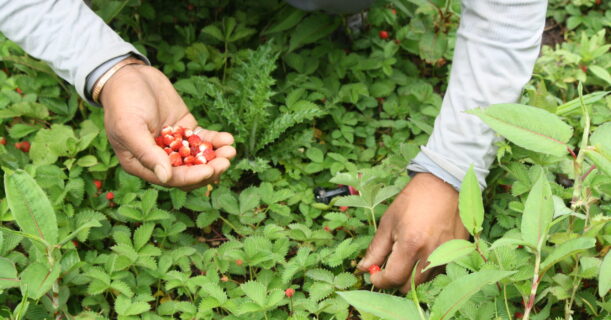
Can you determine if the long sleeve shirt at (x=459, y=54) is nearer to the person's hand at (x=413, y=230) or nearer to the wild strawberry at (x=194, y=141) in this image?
the person's hand at (x=413, y=230)

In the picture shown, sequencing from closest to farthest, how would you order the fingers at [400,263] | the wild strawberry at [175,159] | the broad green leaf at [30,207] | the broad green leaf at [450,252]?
the broad green leaf at [450,252] < the broad green leaf at [30,207] < the fingers at [400,263] < the wild strawberry at [175,159]

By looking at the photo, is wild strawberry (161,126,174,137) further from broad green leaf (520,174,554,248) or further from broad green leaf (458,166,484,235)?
broad green leaf (520,174,554,248)

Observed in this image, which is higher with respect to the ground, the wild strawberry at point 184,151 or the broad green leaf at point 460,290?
the broad green leaf at point 460,290

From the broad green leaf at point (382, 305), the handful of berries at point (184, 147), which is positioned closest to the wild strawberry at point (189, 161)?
the handful of berries at point (184, 147)

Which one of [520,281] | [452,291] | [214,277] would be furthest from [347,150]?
[452,291]

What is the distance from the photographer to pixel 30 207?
1.70 metres

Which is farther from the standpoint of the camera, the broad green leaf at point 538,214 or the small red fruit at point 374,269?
the small red fruit at point 374,269

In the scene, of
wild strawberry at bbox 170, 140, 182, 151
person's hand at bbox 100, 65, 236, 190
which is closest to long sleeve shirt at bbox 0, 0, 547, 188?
person's hand at bbox 100, 65, 236, 190

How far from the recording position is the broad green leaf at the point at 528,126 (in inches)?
54.4

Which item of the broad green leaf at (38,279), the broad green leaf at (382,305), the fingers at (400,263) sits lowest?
the fingers at (400,263)

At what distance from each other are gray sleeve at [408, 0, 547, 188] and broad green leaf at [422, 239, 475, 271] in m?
0.54

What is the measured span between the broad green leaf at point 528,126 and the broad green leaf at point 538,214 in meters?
0.10

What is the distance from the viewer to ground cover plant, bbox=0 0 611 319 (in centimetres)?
157

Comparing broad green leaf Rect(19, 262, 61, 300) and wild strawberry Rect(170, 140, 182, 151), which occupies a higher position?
wild strawberry Rect(170, 140, 182, 151)
